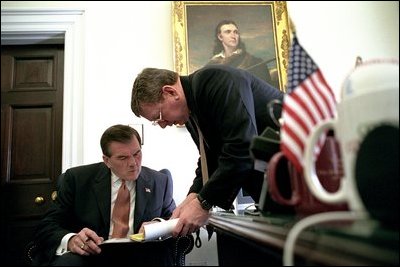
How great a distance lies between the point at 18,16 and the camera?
8.82ft

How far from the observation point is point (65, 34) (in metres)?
2.70

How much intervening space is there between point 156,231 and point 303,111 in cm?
90

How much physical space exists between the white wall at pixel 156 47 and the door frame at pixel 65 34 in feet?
0.17

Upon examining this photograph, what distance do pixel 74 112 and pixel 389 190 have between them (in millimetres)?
2413

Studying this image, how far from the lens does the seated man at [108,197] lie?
1771mm

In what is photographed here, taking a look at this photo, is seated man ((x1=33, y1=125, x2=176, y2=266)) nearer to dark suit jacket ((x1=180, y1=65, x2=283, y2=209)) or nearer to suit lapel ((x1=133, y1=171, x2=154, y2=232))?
suit lapel ((x1=133, y1=171, x2=154, y2=232))

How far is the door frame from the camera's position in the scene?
2.56m

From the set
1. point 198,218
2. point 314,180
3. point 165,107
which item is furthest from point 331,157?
point 165,107

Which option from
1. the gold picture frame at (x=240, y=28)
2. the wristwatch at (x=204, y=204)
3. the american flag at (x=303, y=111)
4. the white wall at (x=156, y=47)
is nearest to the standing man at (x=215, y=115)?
the wristwatch at (x=204, y=204)

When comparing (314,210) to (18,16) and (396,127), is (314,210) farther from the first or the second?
(18,16)

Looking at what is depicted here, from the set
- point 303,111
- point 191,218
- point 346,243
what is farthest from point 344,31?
point 346,243

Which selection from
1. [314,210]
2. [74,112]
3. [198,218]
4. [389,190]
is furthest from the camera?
[74,112]

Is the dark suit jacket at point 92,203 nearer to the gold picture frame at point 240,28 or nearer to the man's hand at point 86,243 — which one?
the man's hand at point 86,243

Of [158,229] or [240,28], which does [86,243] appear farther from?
[240,28]
